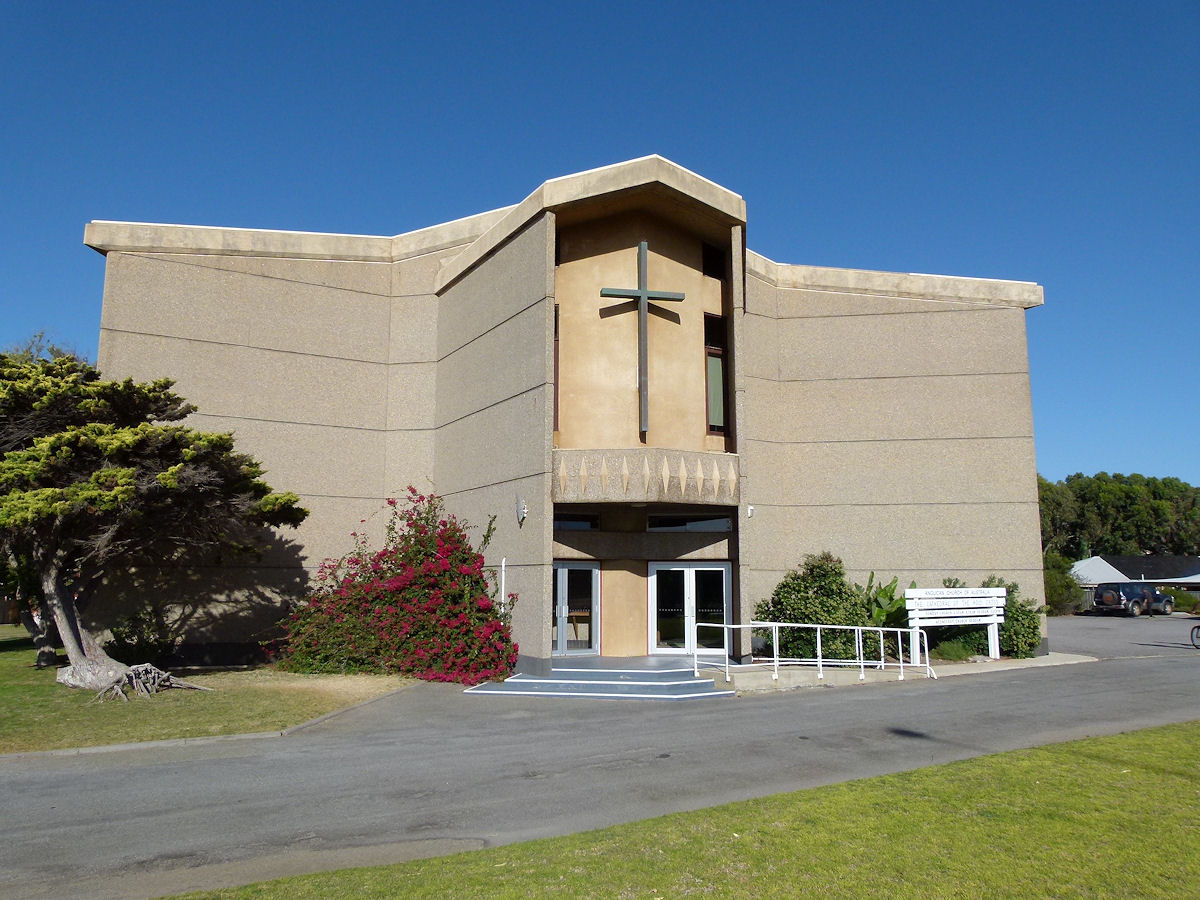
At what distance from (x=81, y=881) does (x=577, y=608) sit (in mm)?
13307

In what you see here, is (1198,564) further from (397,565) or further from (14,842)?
(14,842)

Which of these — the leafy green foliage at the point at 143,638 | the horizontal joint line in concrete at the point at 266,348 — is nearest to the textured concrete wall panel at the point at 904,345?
the horizontal joint line in concrete at the point at 266,348

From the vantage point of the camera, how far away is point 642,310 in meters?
18.6

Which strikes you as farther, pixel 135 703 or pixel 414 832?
pixel 135 703

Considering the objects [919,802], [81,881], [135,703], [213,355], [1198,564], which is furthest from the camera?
[1198,564]

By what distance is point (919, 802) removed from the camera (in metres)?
7.83

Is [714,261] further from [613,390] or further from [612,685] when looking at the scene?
[612,685]

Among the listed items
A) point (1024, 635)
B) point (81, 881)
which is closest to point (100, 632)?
point (81, 881)


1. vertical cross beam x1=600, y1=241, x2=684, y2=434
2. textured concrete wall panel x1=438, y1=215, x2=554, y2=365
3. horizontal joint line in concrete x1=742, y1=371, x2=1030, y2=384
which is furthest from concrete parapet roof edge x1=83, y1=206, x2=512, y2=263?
horizontal joint line in concrete x1=742, y1=371, x2=1030, y2=384

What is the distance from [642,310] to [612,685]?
7935 millimetres

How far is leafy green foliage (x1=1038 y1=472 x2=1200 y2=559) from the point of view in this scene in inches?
3081

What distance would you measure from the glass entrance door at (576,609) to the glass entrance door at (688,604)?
144cm

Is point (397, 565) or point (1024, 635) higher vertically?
point (397, 565)

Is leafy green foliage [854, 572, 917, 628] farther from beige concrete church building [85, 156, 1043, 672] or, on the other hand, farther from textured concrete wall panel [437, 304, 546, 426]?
textured concrete wall panel [437, 304, 546, 426]
